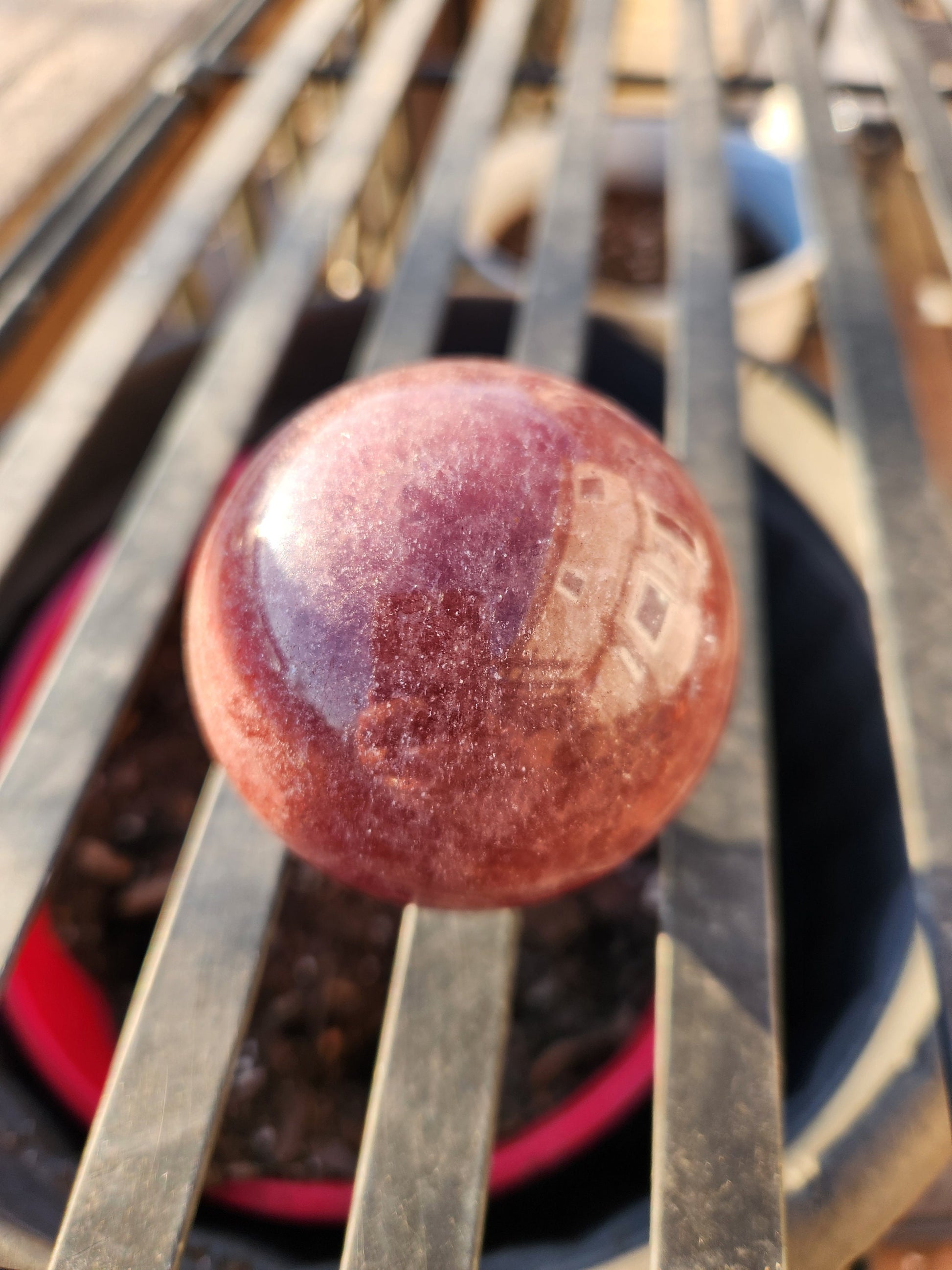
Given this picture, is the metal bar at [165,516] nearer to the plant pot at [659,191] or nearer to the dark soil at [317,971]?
the dark soil at [317,971]

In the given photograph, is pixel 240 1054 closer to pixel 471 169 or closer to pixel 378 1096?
pixel 378 1096

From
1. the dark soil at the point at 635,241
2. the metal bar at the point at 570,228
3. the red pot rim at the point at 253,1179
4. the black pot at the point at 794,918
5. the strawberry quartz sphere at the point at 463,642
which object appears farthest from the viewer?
the dark soil at the point at 635,241

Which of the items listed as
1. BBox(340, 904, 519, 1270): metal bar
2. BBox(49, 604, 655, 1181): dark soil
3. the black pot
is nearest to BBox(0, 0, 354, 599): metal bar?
the black pot

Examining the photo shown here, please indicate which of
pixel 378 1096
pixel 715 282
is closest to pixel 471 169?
pixel 715 282

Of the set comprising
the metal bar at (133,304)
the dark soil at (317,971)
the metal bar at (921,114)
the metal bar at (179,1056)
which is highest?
the metal bar at (133,304)

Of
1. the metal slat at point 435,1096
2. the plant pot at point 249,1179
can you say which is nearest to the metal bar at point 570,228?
the metal slat at point 435,1096

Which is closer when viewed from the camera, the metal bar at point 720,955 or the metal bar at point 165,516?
the metal bar at point 720,955

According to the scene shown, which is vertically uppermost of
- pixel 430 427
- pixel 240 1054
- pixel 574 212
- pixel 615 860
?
pixel 430 427

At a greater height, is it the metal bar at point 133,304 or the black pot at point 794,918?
the metal bar at point 133,304
